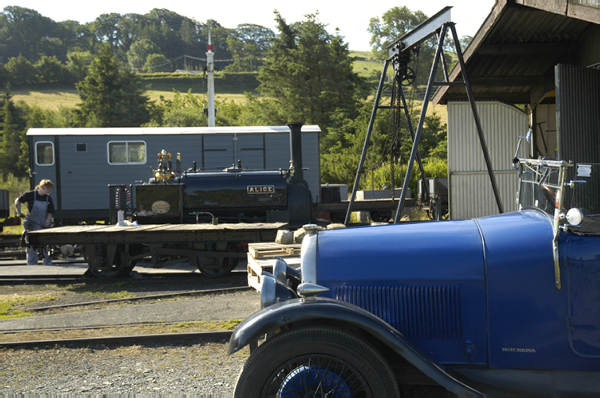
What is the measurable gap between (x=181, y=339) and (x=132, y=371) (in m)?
0.93

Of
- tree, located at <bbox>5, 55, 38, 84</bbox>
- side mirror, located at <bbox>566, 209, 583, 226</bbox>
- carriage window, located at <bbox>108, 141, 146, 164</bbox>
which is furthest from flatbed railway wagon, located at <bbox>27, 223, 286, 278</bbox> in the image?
tree, located at <bbox>5, 55, 38, 84</bbox>

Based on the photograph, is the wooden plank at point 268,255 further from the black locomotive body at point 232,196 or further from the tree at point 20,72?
the tree at point 20,72

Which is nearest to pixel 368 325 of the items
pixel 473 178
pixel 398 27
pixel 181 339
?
pixel 181 339

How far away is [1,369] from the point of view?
483 centimetres

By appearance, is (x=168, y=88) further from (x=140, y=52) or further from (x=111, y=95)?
(x=140, y=52)

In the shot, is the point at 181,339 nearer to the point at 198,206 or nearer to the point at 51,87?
the point at 198,206

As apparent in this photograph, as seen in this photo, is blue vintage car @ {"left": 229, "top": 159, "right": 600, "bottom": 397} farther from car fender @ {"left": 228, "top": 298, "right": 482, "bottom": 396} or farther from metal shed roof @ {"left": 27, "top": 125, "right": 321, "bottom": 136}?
metal shed roof @ {"left": 27, "top": 125, "right": 321, "bottom": 136}

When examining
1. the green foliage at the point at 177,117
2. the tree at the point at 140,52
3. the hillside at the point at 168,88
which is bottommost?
the green foliage at the point at 177,117

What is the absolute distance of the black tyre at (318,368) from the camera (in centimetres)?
285

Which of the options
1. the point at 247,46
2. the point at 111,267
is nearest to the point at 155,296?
the point at 111,267

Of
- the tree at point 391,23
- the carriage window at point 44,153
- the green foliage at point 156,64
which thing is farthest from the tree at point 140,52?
the carriage window at point 44,153

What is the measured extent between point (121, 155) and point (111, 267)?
5.57m

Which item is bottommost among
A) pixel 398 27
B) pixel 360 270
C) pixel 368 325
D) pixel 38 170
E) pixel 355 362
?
pixel 355 362

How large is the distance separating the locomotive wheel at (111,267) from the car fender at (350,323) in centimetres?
744
